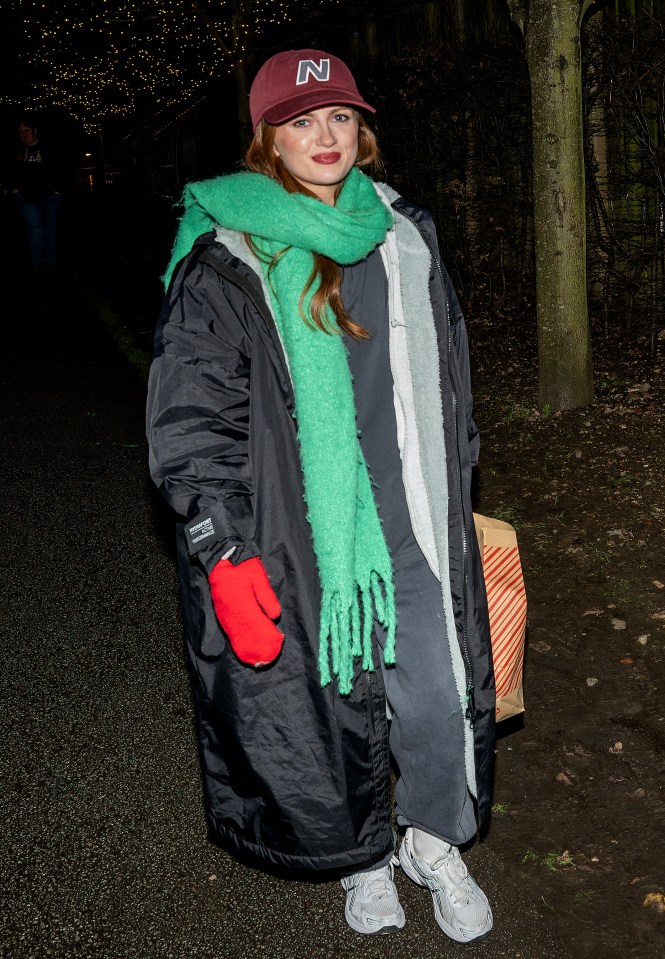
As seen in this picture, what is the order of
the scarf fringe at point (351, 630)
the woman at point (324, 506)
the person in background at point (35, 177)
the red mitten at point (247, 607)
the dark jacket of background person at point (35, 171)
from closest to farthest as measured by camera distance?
the red mitten at point (247, 607) < the woman at point (324, 506) < the scarf fringe at point (351, 630) < the person in background at point (35, 177) < the dark jacket of background person at point (35, 171)

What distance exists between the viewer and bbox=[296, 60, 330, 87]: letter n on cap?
2.70 meters

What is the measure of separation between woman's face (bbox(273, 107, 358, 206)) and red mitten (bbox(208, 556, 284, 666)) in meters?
1.00

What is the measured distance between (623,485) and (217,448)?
150 inches

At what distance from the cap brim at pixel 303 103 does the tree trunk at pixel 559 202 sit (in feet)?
13.8

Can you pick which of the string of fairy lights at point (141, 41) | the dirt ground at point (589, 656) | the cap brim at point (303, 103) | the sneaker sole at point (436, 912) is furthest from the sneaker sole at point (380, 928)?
the string of fairy lights at point (141, 41)

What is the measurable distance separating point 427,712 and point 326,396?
0.92 m

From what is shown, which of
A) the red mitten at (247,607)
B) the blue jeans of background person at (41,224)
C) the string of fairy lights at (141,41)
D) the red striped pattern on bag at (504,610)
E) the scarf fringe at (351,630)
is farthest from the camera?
the blue jeans of background person at (41,224)

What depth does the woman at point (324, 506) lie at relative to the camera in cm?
255

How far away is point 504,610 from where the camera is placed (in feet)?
10.2

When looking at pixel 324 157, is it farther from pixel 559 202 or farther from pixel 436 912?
pixel 559 202

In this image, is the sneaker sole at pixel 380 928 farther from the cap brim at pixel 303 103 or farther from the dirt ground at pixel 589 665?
the cap brim at pixel 303 103

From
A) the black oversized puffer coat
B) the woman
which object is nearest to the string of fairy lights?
the woman

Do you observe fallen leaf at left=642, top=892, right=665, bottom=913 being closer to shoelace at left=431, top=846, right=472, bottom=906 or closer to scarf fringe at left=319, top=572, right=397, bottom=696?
shoelace at left=431, top=846, right=472, bottom=906

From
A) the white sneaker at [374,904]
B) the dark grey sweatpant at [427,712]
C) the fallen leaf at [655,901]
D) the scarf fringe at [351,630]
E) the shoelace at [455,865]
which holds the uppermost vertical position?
the scarf fringe at [351,630]
